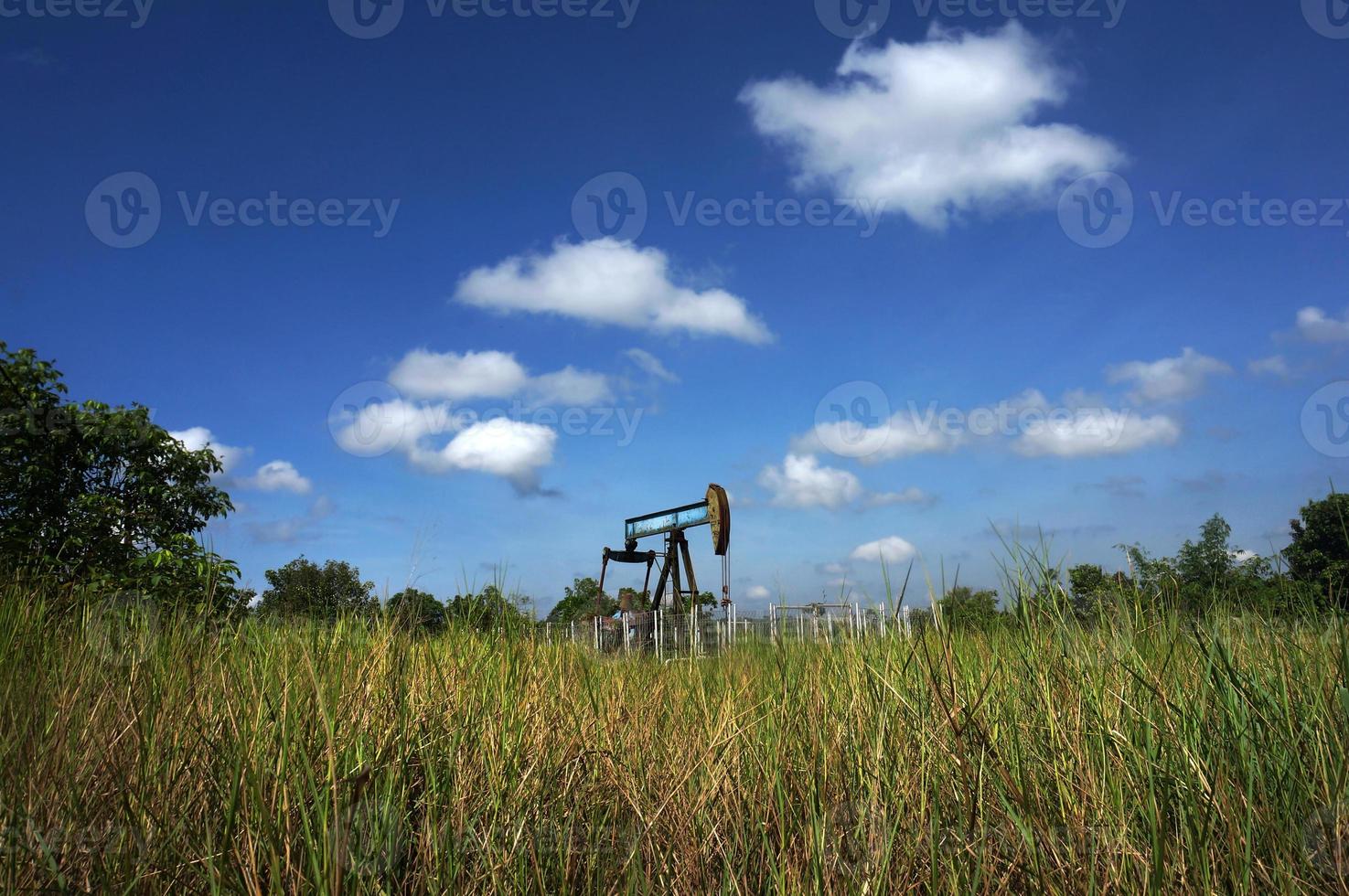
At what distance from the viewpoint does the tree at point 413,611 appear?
4.52 meters

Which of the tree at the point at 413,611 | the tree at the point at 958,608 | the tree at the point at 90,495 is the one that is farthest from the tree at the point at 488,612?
the tree at the point at 90,495

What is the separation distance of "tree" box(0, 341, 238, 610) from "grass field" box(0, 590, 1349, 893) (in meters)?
5.48

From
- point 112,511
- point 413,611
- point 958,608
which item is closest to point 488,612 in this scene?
point 413,611

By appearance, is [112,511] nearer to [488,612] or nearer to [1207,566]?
[488,612]

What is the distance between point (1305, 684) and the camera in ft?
10.2

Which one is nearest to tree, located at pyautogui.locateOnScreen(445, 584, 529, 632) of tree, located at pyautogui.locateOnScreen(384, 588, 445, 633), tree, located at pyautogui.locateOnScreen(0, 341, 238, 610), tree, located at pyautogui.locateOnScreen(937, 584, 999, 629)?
tree, located at pyautogui.locateOnScreen(384, 588, 445, 633)

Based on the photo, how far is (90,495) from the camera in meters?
9.56

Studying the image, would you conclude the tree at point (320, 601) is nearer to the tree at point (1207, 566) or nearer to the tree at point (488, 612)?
the tree at point (488, 612)

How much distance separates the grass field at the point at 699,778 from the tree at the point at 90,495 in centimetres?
548

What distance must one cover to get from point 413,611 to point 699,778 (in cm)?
191

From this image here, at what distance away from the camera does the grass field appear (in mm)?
2422

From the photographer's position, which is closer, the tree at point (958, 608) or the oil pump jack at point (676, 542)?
the tree at point (958, 608)

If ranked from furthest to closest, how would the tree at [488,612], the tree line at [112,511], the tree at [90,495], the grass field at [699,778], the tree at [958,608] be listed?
1. the tree at [90,495]
2. the tree line at [112,511]
3. the tree at [488,612]
4. the tree at [958,608]
5. the grass field at [699,778]

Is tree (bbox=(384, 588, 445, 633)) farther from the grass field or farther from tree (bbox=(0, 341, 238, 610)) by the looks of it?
tree (bbox=(0, 341, 238, 610))
